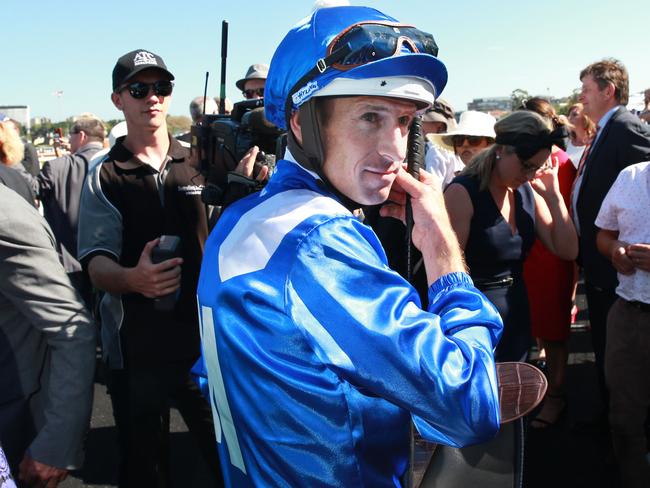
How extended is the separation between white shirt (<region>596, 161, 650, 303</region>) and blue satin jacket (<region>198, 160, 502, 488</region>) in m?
2.13

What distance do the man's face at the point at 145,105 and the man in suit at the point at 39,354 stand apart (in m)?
1.19

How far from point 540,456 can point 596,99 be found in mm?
2555

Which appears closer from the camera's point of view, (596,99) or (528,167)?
(528,167)

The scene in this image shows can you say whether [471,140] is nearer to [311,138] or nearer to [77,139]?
[311,138]

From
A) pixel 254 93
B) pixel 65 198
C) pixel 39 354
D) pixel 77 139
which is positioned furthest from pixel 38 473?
pixel 77 139

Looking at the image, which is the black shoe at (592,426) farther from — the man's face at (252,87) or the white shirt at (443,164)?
the man's face at (252,87)

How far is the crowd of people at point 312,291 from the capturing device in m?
1.00

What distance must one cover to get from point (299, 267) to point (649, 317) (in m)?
2.48

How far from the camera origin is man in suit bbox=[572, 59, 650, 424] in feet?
12.7

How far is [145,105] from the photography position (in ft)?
9.29

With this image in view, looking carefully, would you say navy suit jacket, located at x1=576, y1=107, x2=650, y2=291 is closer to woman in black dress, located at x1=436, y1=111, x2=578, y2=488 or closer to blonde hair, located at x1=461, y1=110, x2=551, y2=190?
woman in black dress, located at x1=436, y1=111, x2=578, y2=488

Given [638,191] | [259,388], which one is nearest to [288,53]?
[259,388]

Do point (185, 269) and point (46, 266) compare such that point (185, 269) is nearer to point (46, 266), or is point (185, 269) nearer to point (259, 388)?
point (46, 266)

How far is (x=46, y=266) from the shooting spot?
167 centimetres
